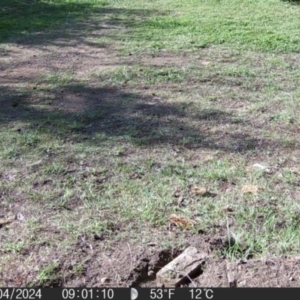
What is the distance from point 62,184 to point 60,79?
6.43 ft

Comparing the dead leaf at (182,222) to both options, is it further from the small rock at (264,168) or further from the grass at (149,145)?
the small rock at (264,168)

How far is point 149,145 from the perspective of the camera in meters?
3.38

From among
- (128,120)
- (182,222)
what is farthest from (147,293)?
(128,120)

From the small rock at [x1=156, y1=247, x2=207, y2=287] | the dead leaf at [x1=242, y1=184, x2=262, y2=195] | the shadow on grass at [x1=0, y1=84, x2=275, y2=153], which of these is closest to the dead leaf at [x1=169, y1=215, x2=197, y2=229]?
the small rock at [x1=156, y1=247, x2=207, y2=287]

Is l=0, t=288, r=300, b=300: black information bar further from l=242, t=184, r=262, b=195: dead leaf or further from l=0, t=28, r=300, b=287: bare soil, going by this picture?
l=242, t=184, r=262, b=195: dead leaf

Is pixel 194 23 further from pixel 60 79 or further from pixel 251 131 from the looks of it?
pixel 251 131

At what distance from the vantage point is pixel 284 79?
4.67 meters

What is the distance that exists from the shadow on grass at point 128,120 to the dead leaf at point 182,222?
2.84 ft

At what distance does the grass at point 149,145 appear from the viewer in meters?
2.47

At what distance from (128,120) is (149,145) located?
443mm

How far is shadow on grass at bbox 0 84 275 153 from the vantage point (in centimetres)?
345

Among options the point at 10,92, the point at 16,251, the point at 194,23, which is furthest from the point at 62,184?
the point at 194,23

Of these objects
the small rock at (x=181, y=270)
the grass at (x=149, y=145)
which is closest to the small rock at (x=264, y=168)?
the grass at (x=149, y=145)

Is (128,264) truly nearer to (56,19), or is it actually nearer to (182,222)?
(182,222)
